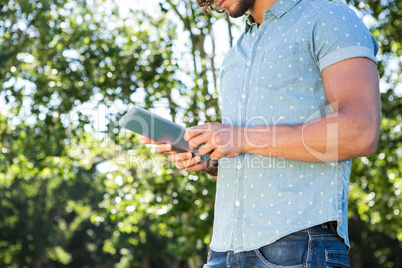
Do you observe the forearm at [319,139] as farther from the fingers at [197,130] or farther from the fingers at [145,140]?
the fingers at [145,140]

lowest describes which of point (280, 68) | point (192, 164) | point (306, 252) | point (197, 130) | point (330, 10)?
point (306, 252)

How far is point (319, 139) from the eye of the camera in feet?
4.12

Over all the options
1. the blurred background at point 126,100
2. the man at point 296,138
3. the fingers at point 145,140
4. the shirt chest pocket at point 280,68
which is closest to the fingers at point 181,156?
the fingers at point 145,140

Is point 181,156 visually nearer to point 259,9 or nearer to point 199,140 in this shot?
point 199,140

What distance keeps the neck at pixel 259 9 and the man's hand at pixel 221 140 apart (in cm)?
57

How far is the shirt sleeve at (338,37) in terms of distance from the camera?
1304 mm

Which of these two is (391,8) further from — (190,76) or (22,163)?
(22,163)

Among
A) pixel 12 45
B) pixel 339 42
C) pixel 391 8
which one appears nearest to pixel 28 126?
pixel 12 45

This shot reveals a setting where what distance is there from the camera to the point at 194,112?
5980mm

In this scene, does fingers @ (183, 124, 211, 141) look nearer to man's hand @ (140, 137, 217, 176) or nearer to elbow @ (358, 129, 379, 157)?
man's hand @ (140, 137, 217, 176)

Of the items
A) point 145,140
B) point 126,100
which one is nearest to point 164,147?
point 145,140

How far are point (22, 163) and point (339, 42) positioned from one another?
6195mm

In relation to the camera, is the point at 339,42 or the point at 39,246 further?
the point at 39,246

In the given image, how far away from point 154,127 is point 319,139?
0.60m
